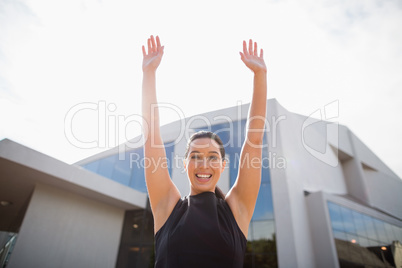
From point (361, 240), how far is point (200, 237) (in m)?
15.3

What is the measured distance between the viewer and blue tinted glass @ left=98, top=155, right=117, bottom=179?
718 inches

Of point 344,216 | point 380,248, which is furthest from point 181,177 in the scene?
point 380,248

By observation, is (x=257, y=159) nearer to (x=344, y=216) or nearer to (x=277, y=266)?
(x=277, y=266)

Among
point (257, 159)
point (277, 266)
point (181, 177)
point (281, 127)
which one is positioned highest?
point (281, 127)

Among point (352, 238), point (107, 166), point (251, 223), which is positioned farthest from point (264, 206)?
point (107, 166)

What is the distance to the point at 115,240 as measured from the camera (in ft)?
40.4

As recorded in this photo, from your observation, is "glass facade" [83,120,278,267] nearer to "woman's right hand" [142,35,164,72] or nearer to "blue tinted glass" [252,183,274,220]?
"blue tinted glass" [252,183,274,220]

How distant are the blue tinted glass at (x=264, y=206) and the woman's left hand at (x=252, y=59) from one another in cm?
1098

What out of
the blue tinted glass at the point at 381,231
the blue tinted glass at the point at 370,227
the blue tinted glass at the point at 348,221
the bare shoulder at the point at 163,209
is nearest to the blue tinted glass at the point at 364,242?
the blue tinted glass at the point at 370,227

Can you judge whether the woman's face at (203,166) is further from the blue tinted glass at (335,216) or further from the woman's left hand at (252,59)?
the blue tinted glass at (335,216)

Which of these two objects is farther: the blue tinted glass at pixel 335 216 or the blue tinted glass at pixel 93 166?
the blue tinted glass at pixel 93 166

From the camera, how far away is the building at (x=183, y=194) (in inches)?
364

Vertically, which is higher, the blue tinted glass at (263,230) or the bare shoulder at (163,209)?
the blue tinted glass at (263,230)

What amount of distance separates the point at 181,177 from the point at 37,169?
776 cm
